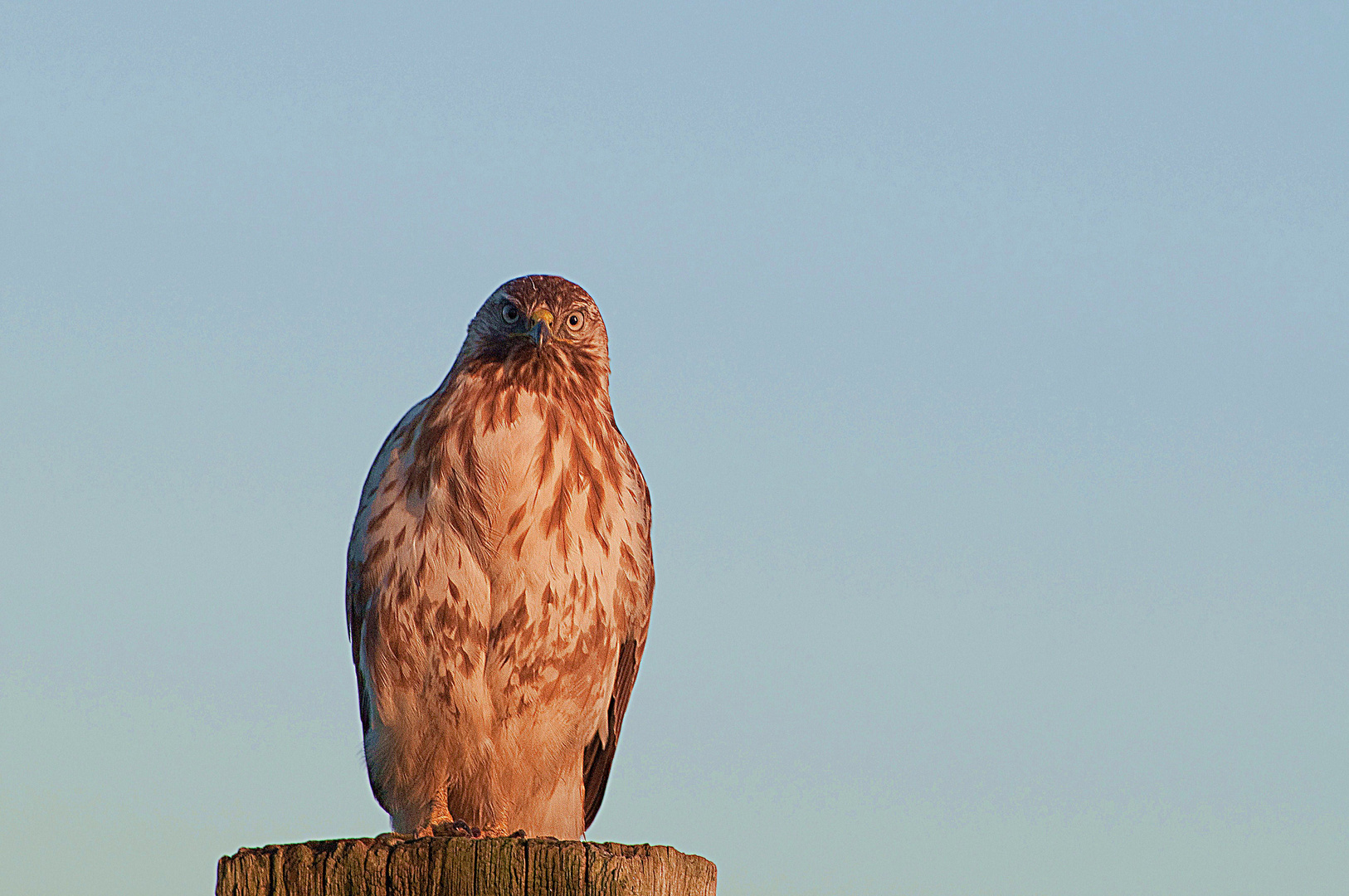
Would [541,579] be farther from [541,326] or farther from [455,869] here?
[455,869]

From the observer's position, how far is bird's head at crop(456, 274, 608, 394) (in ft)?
23.0

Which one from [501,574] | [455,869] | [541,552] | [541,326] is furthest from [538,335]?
[455,869]

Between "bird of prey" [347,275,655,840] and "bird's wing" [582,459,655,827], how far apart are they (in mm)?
17

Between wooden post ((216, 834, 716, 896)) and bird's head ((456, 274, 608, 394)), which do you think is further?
bird's head ((456, 274, 608, 394))

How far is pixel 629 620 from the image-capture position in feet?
23.9

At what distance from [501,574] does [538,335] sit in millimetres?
1064

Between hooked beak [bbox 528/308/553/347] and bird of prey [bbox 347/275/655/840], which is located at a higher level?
hooked beak [bbox 528/308/553/347]

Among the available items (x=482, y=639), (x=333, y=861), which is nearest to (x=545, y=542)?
(x=482, y=639)

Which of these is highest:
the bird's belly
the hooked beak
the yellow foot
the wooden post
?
the hooked beak

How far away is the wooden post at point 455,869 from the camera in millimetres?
3760

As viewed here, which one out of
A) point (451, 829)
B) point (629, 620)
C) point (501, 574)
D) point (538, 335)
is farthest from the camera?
point (629, 620)

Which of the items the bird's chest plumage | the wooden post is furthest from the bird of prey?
the wooden post

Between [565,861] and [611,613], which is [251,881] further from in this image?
[611,613]

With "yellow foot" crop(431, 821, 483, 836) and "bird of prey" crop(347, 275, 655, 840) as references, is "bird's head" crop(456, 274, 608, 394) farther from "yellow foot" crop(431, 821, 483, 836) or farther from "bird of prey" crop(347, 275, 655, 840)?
"yellow foot" crop(431, 821, 483, 836)
